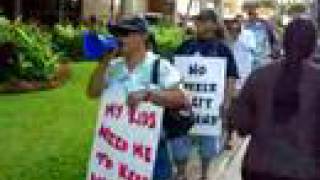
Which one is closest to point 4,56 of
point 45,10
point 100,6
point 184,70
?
point 184,70

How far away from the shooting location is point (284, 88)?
5.06 m

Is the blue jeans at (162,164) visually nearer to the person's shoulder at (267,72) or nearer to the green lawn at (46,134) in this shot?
the person's shoulder at (267,72)

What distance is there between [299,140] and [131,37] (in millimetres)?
1558

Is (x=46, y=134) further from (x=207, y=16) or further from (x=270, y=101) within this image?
(x=270, y=101)

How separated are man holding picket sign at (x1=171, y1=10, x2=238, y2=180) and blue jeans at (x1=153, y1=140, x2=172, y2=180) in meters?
2.68

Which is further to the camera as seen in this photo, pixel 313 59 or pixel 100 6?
pixel 100 6

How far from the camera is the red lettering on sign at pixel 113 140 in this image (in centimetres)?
621

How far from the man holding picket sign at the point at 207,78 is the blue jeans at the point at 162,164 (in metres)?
2.68

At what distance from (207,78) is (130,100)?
139 inches

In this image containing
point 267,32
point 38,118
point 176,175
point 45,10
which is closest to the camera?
point 176,175

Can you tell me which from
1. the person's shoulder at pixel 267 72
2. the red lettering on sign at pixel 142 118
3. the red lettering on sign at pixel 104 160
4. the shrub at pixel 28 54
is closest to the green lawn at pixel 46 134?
the shrub at pixel 28 54

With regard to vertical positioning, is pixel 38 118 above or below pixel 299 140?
below

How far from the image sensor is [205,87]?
375 inches

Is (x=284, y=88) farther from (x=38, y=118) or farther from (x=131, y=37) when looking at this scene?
(x=38, y=118)
